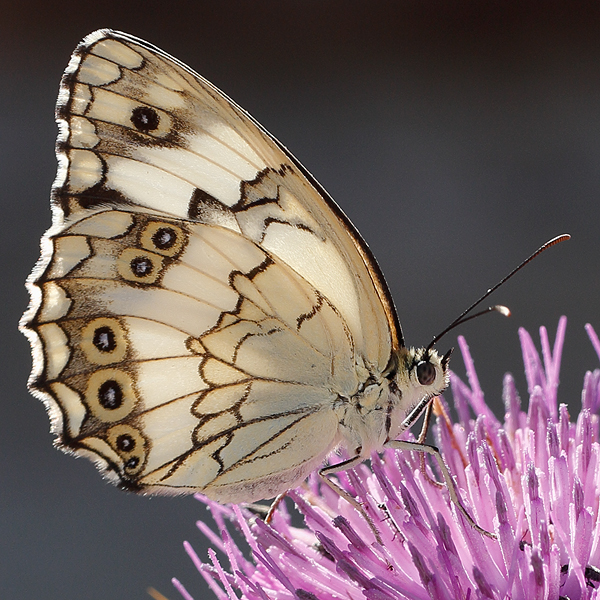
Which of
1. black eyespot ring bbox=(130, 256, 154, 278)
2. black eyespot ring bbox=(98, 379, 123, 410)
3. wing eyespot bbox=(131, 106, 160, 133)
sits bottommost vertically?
black eyespot ring bbox=(98, 379, 123, 410)

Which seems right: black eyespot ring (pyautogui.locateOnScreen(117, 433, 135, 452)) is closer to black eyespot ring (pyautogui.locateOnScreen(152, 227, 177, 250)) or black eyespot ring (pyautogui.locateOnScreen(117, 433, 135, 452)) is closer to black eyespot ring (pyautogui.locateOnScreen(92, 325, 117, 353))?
black eyespot ring (pyautogui.locateOnScreen(92, 325, 117, 353))

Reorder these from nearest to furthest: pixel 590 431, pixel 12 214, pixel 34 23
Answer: pixel 590 431
pixel 12 214
pixel 34 23

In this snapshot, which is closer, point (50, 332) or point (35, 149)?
point (50, 332)

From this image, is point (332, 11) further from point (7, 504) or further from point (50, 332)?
point (50, 332)

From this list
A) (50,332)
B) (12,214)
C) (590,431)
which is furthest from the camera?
(12,214)

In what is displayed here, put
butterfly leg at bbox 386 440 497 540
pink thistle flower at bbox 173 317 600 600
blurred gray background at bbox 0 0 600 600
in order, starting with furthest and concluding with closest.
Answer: blurred gray background at bbox 0 0 600 600, butterfly leg at bbox 386 440 497 540, pink thistle flower at bbox 173 317 600 600

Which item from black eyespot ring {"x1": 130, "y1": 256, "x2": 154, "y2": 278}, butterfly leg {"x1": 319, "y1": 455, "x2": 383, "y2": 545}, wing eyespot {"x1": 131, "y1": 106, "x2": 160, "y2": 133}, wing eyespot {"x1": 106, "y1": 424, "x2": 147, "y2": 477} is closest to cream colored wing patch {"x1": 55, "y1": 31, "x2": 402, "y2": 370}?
wing eyespot {"x1": 131, "y1": 106, "x2": 160, "y2": 133}

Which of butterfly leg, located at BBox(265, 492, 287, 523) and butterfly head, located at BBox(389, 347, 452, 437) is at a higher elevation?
butterfly head, located at BBox(389, 347, 452, 437)

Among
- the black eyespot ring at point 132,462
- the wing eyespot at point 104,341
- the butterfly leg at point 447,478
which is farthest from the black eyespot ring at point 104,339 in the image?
the butterfly leg at point 447,478

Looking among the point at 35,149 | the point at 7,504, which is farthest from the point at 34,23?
the point at 7,504
